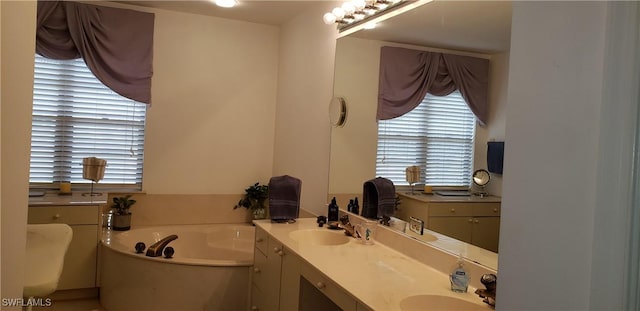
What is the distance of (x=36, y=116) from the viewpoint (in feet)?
12.1

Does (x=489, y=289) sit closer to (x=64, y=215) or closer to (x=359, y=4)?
(x=359, y=4)

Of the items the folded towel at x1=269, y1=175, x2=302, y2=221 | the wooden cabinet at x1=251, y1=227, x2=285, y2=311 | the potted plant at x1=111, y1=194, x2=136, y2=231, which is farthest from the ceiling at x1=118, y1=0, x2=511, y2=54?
the potted plant at x1=111, y1=194, x2=136, y2=231

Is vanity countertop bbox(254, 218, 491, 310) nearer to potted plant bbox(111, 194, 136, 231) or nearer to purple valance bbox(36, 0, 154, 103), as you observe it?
potted plant bbox(111, 194, 136, 231)

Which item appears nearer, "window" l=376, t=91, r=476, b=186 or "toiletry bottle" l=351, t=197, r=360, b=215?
"window" l=376, t=91, r=476, b=186

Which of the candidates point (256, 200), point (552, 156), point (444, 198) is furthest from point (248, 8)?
point (552, 156)

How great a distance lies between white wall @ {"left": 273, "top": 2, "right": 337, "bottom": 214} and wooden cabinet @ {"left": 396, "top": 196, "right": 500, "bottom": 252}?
112cm

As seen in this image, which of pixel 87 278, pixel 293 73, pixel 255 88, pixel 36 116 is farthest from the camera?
pixel 255 88

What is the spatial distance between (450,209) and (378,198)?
63 centimetres

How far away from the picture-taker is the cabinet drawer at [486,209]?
1.78m

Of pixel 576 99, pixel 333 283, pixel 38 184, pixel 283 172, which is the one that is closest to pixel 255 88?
pixel 283 172

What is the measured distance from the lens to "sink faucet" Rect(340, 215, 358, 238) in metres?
2.69

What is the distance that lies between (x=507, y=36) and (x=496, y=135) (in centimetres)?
39

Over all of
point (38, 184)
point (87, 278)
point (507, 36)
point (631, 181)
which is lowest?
point (87, 278)

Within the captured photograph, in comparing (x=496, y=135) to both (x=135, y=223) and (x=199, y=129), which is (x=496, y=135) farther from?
(x=135, y=223)
